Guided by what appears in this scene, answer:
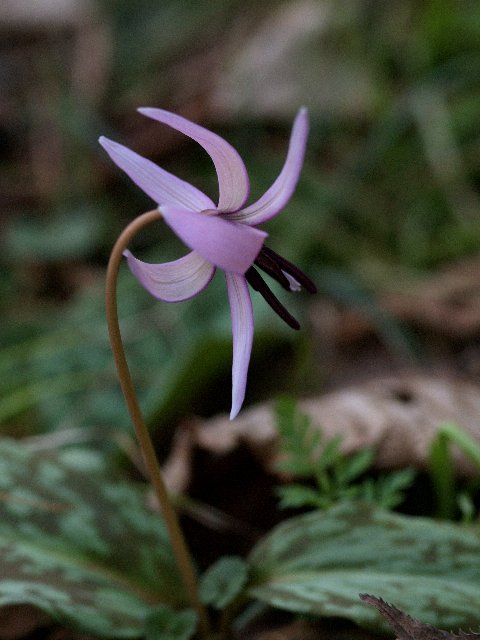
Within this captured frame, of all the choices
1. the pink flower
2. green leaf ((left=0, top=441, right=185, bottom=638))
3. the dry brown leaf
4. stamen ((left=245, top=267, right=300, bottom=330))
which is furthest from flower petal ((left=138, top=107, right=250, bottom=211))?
the dry brown leaf

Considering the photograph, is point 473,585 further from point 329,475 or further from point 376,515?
point 329,475

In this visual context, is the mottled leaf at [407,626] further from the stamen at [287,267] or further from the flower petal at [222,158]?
the flower petal at [222,158]

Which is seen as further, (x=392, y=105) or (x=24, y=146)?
(x=24, y=146)

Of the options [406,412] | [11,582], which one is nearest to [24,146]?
[406,412]

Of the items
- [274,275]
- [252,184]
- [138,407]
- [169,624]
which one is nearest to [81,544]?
[169,624]

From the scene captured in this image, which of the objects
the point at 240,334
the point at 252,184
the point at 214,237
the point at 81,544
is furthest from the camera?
the point at 252,184

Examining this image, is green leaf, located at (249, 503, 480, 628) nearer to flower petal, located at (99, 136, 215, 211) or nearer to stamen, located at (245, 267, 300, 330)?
stamen, located at (245, 267, 300, 330)

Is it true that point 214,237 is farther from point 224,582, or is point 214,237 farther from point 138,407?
point 224,582
